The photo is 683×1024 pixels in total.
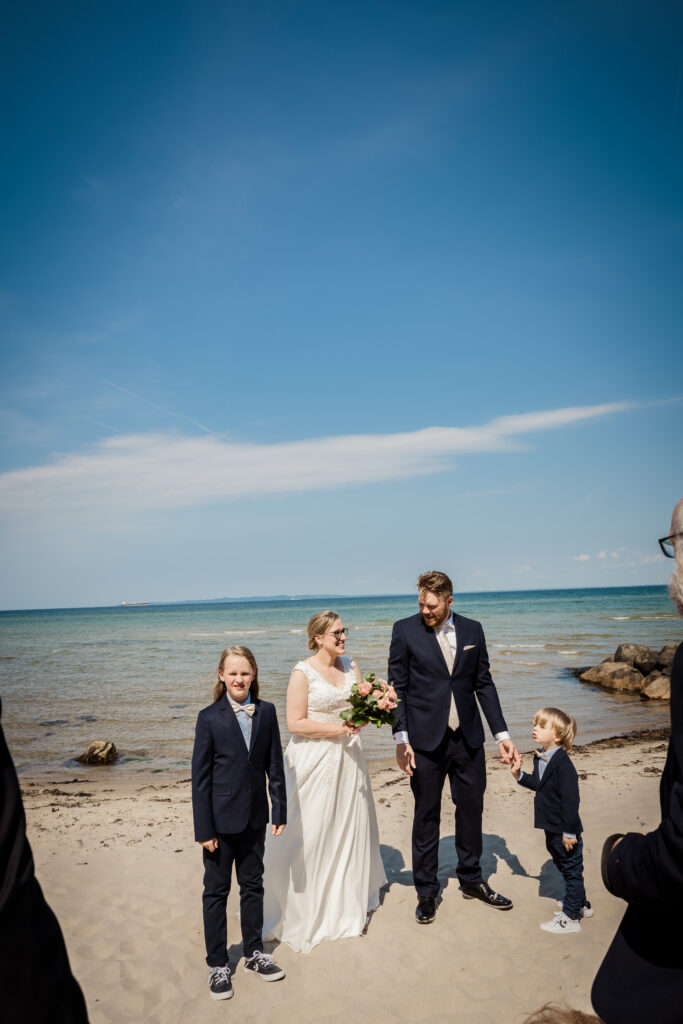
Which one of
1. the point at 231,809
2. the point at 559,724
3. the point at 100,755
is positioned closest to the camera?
the point at 231,809

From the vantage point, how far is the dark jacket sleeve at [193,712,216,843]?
Result: 4648 millimetres

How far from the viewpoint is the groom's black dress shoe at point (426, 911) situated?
5.39m

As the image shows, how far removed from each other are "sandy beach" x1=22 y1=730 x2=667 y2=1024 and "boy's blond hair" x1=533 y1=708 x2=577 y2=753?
141 centimetres

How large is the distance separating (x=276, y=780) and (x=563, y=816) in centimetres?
222

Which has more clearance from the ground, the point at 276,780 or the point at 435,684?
the point at 435,684

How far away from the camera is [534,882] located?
20.2 feet

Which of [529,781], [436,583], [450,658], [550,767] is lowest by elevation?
[529,781]

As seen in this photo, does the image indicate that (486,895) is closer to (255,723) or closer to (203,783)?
(255,723)

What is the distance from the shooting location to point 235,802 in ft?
15.6

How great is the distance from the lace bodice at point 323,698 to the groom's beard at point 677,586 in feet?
12.1

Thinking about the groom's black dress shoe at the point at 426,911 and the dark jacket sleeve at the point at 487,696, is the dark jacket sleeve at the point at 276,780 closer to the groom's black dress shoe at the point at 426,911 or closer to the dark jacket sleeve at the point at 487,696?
the groom's black dress shoe at the point at 426,911

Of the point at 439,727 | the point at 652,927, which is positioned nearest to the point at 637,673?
the point at 439,727

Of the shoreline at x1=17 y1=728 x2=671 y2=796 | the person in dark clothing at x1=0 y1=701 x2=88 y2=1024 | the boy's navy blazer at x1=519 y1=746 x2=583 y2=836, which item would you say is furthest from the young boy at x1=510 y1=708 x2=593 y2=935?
the shoreline at x1=17 y1=728 x2=671 y2=796

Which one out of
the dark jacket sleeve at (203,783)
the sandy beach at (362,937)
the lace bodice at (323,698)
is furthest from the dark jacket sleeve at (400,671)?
the dark jacket sleeve at (203,783)
